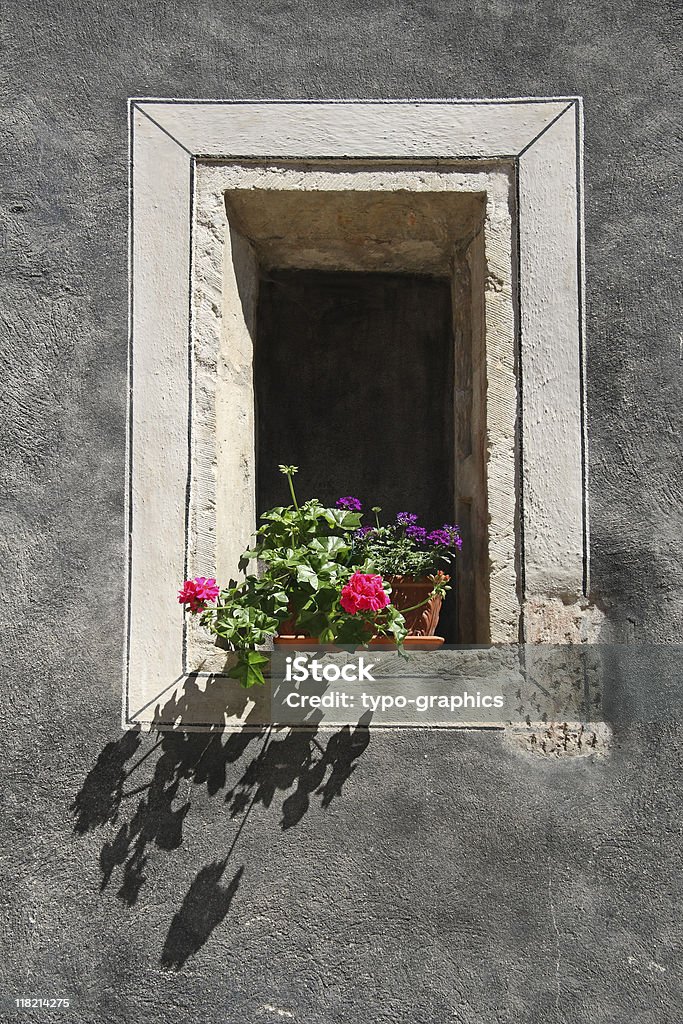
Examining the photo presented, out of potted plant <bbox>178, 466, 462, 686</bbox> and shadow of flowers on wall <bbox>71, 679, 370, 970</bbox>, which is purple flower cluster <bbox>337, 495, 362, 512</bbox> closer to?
potted plant <bbox>178, 466, 462, 686</bbox>

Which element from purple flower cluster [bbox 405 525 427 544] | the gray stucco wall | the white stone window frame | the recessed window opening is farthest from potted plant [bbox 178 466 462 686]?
the recessed window opening

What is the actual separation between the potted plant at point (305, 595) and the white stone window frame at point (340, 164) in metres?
0.21

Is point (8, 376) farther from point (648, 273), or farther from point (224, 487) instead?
point (648, 273)

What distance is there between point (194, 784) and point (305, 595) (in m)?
0.69

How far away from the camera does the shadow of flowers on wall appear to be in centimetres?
265

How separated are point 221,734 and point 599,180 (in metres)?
2.17

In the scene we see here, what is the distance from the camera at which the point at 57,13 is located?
2965 millimetres

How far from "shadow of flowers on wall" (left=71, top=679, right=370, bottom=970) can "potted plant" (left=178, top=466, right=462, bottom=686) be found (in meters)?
0.28

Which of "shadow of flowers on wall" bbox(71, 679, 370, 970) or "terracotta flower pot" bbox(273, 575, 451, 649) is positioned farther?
"terracotta flower pot" bbox(273, 575, 451, 649)

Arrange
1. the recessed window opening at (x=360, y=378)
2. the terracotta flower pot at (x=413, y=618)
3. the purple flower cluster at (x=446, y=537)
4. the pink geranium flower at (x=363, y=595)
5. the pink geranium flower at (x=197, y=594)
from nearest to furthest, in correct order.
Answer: the pink geranium flower at (x=363, y=595), the pink geranium flower at (x=197, y=594), the terracotta flower pot at (x=413, y=618), the purple flower cluster at (x=446, y=537), the recessed window opening at (x=360, y=378)

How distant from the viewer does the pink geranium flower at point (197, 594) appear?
2.56 meters

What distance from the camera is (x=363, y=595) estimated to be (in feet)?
8.07

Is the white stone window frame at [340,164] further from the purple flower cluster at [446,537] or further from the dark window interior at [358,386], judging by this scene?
the dark window interior at [358,386]

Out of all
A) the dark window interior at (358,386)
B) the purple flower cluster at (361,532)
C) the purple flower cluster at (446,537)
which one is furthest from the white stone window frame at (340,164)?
the dark window interior at (358,386)
